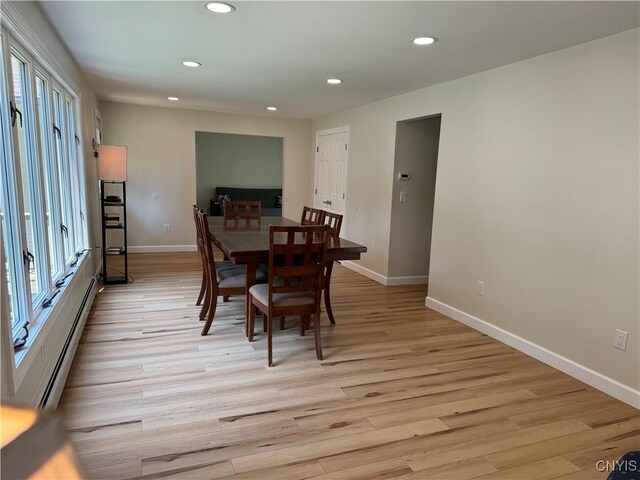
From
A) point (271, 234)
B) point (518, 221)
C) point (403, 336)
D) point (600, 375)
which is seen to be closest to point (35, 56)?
point (271, 234)

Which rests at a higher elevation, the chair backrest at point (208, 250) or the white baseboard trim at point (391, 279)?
the chair backrest at point (208, 250)

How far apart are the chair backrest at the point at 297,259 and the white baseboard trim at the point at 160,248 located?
417 cm

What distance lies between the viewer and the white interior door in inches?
237

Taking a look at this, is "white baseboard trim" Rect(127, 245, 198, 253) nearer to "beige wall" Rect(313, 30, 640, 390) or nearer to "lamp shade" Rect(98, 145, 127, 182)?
"lamp shade" Rect(98, 145, 127, 182)

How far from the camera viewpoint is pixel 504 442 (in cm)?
209

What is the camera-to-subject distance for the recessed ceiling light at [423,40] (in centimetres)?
272

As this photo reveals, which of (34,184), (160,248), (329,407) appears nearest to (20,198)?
(34,184)

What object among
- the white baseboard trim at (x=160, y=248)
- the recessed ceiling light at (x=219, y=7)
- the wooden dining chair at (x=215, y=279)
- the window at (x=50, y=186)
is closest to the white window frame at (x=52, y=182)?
the window at (x=50, y=186)

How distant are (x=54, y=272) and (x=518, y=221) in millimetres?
3556

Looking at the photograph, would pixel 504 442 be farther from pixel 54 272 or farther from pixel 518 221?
pixel 54 272

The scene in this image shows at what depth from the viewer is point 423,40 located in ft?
9.07

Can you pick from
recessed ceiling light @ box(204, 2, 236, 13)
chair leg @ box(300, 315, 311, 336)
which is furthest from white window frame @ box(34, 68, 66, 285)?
chair leg @ box(300, 315, 311, 336)

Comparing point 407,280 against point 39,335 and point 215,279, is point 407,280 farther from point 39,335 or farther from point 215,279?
point 39,335

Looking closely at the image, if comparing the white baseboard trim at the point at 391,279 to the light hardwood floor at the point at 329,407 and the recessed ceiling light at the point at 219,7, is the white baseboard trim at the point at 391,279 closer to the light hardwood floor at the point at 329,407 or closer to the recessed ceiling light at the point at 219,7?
the light hardwood floor at the point at 329,407
